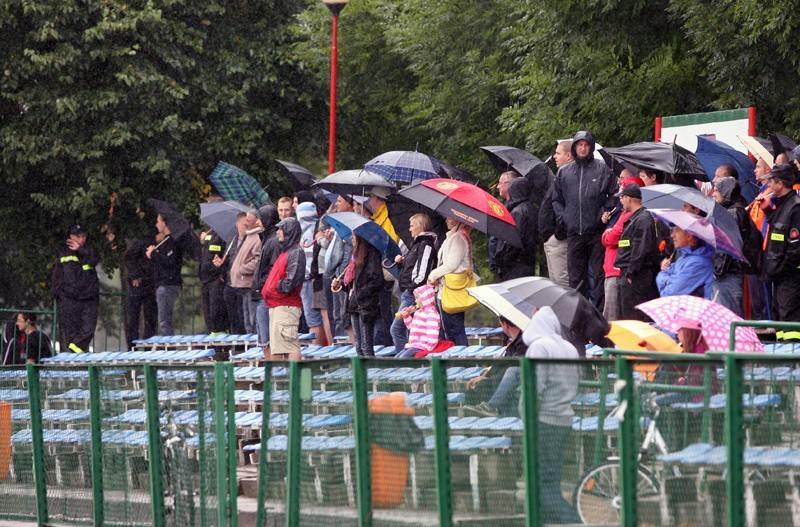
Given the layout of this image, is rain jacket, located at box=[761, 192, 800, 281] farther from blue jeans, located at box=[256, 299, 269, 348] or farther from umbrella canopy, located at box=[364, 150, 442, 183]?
blue jeans, located at box=[256, 299, 269, 348]

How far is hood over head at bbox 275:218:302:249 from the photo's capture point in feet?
53.6

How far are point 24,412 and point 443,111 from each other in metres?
16.8

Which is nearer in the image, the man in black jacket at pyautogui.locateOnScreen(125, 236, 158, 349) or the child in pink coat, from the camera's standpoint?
the child in pink coat

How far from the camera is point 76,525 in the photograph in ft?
37.9

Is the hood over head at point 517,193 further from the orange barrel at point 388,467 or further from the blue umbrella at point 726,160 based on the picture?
the orange barrel at point 388,467

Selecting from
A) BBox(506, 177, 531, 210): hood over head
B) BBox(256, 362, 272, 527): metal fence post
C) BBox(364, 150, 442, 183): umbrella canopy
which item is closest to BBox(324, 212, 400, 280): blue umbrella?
BBox(506, 177, 531, 210): hood over head

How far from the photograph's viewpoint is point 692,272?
13156 mm

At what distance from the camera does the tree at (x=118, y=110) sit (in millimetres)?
25844

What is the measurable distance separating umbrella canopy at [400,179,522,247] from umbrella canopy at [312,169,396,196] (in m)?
1.75

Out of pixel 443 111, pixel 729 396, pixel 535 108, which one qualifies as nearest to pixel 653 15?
pixel 535 108

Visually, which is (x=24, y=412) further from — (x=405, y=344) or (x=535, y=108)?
(x=535, y=108)

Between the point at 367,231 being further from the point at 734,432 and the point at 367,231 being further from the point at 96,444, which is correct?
the point at 734,432

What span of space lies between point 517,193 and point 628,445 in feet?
27.8

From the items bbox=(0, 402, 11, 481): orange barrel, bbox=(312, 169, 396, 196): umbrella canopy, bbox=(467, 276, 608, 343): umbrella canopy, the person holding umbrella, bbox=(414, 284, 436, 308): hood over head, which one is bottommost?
bbox=(0, 402, 11, 481): orange barrel
